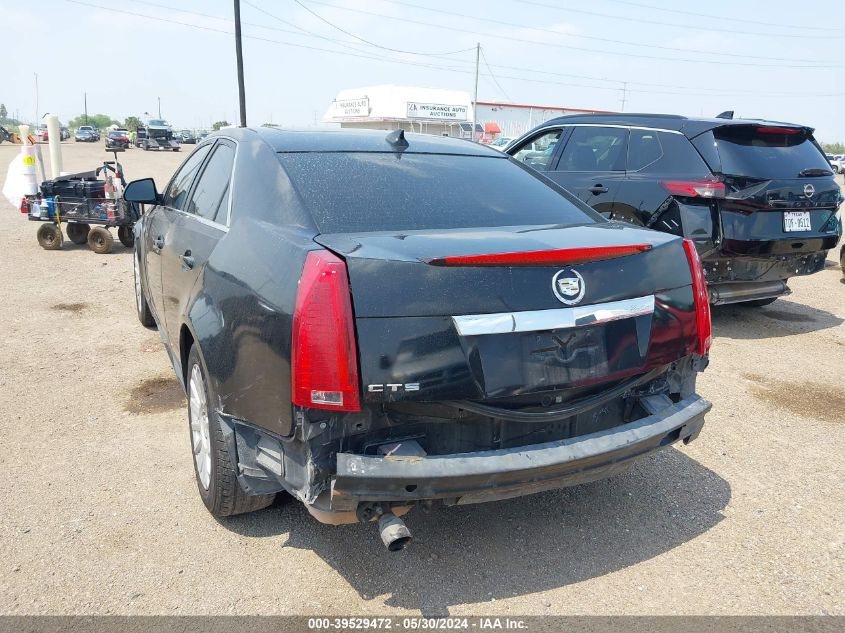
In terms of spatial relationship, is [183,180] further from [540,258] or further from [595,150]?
[595,150]

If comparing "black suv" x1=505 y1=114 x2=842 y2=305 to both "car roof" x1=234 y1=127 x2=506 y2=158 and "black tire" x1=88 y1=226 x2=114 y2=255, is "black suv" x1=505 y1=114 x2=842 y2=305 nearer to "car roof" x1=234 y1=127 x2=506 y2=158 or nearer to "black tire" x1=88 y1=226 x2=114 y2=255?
"car roof" x1=234 y1=127 x2=506 y2=158

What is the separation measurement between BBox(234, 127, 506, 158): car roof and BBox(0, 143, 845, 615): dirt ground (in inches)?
68.5

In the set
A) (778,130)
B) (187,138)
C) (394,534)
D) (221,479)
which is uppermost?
(778,130)

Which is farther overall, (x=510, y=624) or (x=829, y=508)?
(x=829, y=508)

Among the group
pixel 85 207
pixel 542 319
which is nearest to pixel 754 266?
pixel 542 319

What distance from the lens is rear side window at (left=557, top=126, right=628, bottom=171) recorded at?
21.6 ft

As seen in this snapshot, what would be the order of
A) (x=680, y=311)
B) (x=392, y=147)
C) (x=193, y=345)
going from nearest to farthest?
(x=680, y=311) → (x=193, y=345) → (x=392, y=147)

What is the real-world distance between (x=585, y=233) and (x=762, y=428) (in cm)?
226

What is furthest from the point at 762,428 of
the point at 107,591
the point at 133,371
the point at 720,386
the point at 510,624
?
the point at 133,371

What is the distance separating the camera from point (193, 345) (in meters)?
3.06

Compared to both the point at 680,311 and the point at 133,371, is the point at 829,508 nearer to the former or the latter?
the point at 680,311

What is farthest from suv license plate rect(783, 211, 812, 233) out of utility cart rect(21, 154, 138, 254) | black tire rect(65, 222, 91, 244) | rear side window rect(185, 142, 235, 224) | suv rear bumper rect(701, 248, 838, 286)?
black tire rect(65, 222, 91, 244)

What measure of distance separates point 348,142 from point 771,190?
3999mm

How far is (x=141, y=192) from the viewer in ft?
14.3
